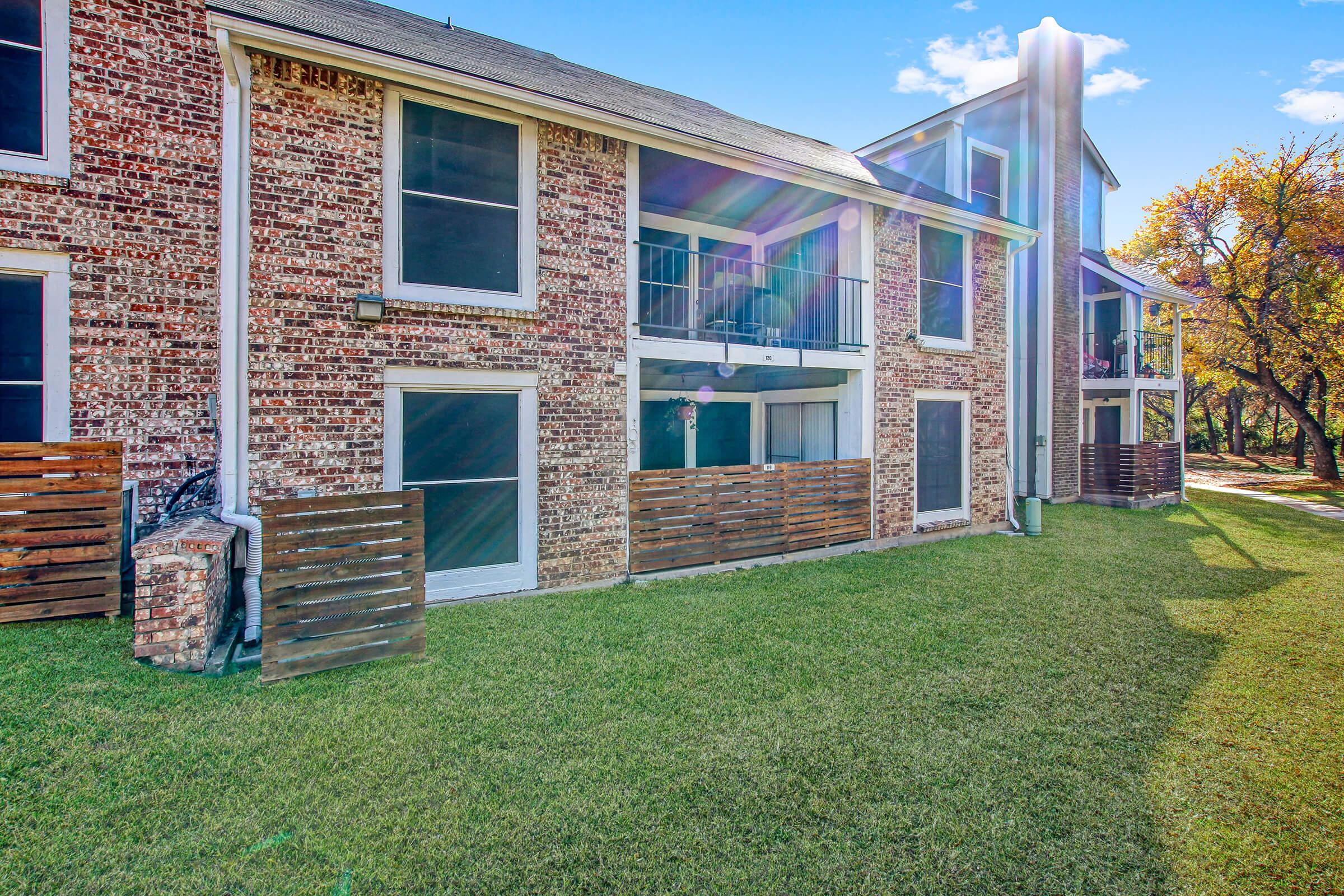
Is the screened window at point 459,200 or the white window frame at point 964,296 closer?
the screened window at point 459,200

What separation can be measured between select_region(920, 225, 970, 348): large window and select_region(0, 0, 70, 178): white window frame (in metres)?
10.1

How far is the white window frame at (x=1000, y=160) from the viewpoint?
43.4 feet

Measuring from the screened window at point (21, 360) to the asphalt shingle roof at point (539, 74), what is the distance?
284cm

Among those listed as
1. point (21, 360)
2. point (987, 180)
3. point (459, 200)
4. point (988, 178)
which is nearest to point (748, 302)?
point (459, 200)

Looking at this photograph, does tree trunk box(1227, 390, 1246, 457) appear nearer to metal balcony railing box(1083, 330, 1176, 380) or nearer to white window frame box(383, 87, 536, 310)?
metal balcony railing box(1083, 330, 1176, 380)

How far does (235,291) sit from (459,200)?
2138 millimetres

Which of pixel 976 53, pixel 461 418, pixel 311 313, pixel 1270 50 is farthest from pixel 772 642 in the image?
pixel 976 53

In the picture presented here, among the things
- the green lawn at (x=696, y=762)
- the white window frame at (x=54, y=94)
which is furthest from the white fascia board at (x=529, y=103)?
the green lawn at (x=696, y=762)

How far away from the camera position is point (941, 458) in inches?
385

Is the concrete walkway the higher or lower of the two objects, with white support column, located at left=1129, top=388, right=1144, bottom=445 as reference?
lower

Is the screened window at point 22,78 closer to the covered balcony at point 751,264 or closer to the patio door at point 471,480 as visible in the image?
the patio door at point 471,480

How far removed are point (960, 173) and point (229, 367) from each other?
13583 millimetres

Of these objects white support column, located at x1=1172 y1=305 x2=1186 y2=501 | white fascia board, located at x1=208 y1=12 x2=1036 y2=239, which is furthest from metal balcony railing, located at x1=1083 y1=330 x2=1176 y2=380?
white fascia board, located at x1=208 y1=12 x2=1036 y2=239

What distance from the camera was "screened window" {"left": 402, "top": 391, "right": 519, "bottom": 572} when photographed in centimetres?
580
